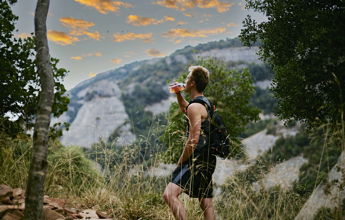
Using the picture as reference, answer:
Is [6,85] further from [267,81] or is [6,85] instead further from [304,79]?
[267,81]

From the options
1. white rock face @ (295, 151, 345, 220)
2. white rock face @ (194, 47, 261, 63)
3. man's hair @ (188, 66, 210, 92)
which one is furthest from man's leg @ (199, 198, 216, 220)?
white rock face @ (194, 47, 261, 63)

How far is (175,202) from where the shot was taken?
3105 mm

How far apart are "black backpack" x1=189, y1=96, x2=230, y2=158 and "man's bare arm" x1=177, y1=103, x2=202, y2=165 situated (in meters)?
0.15

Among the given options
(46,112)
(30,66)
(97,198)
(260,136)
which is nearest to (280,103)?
(97,198)

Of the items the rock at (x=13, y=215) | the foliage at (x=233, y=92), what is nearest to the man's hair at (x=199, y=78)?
the rock at (x=13, y=215)

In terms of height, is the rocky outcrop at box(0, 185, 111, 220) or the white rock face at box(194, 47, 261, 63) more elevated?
the white rock face at box(194, 47, 261, 63)

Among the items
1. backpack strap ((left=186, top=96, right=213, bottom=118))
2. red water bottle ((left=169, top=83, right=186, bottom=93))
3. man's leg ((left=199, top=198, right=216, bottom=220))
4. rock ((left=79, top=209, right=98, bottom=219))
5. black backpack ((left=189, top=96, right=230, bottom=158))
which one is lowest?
rock ((left=79, top=209, right=98, bottom=219))

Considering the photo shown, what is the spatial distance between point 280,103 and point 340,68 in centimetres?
170

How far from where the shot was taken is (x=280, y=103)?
917 cm

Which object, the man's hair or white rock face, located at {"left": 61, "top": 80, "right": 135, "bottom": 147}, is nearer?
the man's hair

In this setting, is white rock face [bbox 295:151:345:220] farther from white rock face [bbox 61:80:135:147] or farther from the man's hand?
white rock face [bbox 61:80:135:147]

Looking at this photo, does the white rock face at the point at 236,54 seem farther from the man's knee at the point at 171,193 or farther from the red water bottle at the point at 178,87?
the man's knee at the point at 171,193

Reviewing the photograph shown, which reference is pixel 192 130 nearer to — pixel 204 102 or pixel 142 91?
pixel 204 102

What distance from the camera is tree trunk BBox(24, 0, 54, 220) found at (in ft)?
8.58
